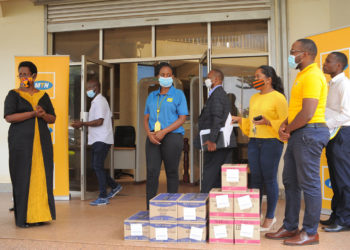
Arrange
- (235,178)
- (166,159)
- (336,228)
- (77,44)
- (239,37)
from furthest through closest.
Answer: (77,44), (239,37), (166,159), (336,228), (235,178)

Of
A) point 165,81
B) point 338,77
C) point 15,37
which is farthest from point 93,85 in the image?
point 338,77

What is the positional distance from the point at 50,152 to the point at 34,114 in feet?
1.34

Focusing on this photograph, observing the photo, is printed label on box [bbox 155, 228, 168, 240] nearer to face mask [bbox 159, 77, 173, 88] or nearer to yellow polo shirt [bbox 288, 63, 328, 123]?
yellow polo shirt [bbox 288, 63, 328, 123]

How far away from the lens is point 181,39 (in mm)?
5707

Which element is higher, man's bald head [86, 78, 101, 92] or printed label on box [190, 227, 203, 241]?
man's bald head [86, 78, 101, 92]

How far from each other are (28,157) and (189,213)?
5.28 ft

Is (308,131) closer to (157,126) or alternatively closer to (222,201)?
(222,201)

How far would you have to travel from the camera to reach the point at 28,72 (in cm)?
363

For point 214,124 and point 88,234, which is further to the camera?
point 214,124

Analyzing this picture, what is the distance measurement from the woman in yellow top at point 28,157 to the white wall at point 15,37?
8.69 feet

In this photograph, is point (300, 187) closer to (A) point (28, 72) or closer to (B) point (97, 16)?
(A) point (28, 72)

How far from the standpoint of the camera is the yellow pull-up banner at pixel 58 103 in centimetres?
518

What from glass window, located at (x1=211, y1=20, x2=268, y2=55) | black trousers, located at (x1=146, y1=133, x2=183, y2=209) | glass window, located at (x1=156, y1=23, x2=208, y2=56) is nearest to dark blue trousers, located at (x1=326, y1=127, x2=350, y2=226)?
black trousers, located at (x1=146, y1=133, x2=183, y2=209)

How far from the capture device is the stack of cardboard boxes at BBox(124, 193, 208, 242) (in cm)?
299
